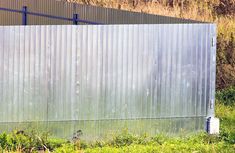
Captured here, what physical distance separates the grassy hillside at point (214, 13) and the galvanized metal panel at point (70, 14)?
2376 millimetres

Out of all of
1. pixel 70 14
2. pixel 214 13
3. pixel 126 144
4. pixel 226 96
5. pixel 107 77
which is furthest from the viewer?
pixel 214 13

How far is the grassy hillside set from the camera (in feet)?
49.0

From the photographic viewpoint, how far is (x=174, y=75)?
387 inches

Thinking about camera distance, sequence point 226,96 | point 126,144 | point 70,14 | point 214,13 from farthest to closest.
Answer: point 214,13 < point 70,14 < point 226,96 < point 126,144

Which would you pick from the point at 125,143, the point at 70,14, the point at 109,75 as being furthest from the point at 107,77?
the point at 70,14

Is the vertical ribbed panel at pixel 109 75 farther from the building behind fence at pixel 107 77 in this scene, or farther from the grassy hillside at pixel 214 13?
the grassy hillside at pixel 214 13

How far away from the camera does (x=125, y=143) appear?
30.4ft

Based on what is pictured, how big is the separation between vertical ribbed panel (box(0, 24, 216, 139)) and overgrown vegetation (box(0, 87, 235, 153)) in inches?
10.0

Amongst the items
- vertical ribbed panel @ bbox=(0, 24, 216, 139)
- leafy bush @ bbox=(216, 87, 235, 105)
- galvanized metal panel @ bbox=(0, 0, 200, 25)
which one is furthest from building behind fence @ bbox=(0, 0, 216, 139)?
leafy bush @ bbox=(216, 87, 235, 105)

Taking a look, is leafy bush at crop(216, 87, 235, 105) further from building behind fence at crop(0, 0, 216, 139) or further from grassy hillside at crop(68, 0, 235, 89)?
building behind fence at crop(0, 0, 216, 139)

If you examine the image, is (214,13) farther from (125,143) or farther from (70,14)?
(125,143)

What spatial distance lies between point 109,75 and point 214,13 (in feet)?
45.2

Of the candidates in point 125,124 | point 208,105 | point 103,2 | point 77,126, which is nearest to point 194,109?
point 208,105

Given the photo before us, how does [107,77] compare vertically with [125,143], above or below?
above
